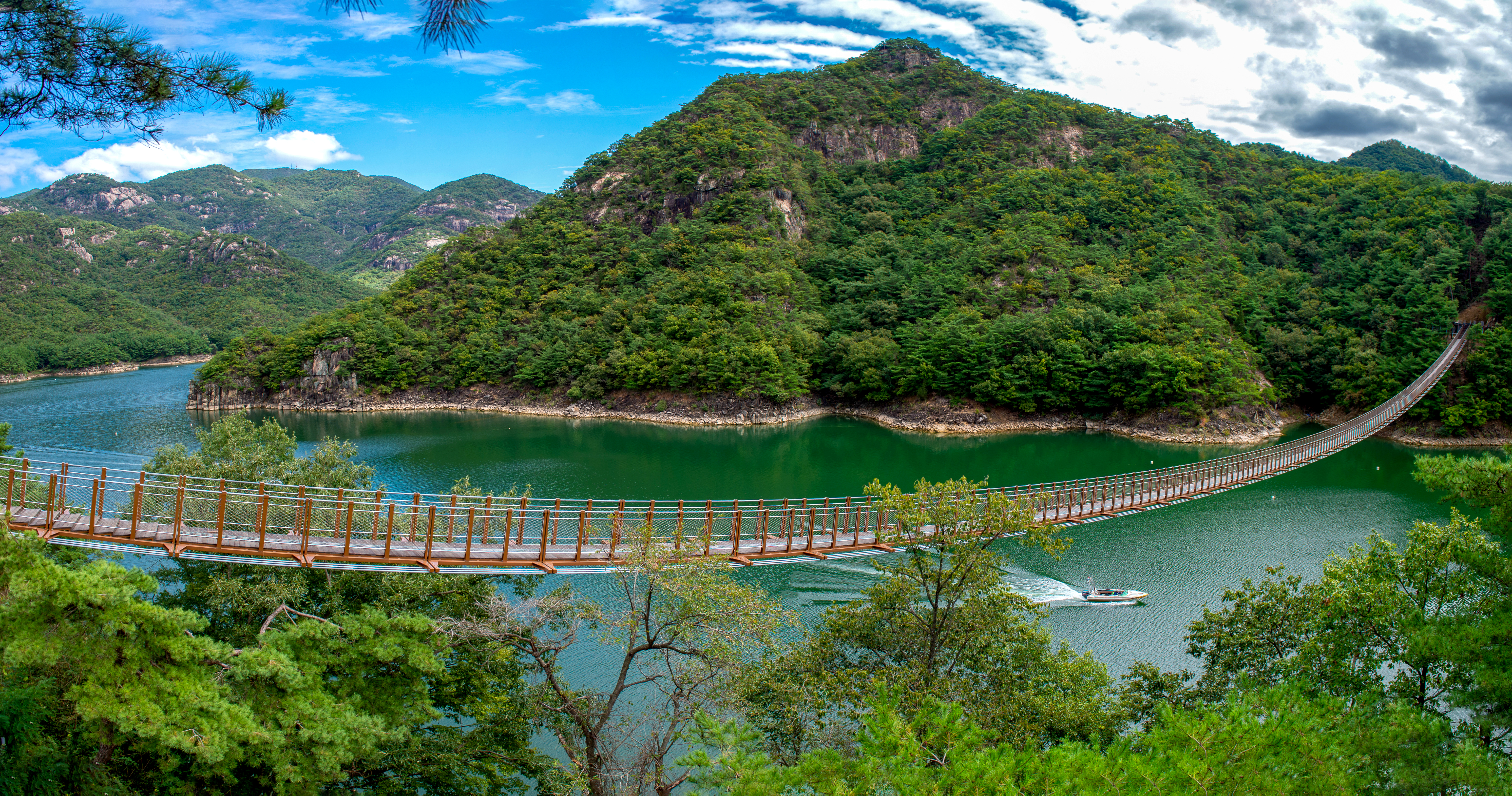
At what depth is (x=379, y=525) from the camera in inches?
433

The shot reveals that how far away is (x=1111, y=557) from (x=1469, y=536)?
575 inches

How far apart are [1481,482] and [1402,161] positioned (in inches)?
3637

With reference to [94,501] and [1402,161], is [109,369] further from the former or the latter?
[1402,161]

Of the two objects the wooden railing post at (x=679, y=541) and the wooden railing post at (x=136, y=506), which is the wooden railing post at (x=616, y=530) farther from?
the wooden railing post at (x=136, y=506)

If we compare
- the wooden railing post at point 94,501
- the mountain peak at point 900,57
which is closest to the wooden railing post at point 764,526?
the wooden railing post at point 94,501

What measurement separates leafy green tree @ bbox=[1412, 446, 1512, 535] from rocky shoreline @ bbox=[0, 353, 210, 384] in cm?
7726

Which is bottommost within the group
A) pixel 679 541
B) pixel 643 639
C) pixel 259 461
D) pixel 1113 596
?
pixel 1113 596

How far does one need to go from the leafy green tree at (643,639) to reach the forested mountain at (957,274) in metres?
38.2

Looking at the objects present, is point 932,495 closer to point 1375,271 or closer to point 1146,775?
point 1146,775

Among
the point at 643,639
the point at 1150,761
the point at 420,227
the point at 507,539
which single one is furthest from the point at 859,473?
the point at 420,227

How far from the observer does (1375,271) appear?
48.3 metres

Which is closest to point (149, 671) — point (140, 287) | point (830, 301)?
point (830, 301)

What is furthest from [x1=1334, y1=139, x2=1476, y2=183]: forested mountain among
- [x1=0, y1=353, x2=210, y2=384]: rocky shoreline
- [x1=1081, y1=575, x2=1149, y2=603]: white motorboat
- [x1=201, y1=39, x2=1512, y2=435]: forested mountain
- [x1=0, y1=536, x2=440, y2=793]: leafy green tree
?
[x1=0, y1=353, x2=210, y2=384]: rocky shoreline

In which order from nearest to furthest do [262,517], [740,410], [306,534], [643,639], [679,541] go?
[262,517], [306,534], [679,541], [643,639], [740,410]
